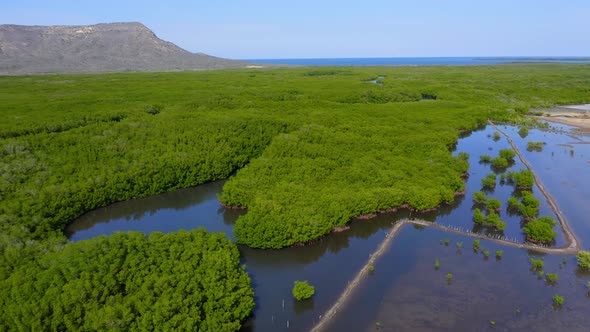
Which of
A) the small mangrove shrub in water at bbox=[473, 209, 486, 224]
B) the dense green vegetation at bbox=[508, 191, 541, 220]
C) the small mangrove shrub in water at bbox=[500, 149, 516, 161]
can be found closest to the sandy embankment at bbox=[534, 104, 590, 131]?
the small mangrove shrub in water at bbox=[500, 149, 516, 161]

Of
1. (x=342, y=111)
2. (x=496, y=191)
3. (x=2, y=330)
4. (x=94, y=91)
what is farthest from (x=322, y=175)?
(x=94, y=91)

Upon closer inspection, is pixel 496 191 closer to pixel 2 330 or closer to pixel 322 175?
Result: pixel 322 175

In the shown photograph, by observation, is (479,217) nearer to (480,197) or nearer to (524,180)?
(480,197)

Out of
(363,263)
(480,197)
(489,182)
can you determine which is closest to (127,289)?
(363,263)

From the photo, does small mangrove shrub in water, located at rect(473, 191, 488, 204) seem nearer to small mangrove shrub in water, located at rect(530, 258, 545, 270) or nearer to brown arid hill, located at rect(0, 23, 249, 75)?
small mangrove shrub in water, located at rect(530, 258, 545, 270)

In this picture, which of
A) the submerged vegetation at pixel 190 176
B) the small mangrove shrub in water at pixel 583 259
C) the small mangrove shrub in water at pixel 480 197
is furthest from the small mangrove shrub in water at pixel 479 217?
the small mangrove shrub in water at pixel 583 259

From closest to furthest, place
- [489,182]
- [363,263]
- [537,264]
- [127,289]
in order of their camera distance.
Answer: [127,289] → [537,264] → [363,263] → [489,182]
